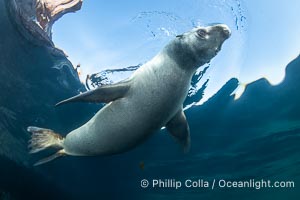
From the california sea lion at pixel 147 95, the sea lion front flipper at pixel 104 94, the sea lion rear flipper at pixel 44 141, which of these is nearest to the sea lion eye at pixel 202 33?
the california sea lion at pixel 147 95

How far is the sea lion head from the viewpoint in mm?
3361

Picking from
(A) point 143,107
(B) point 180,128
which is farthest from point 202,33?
(B) point 180,128

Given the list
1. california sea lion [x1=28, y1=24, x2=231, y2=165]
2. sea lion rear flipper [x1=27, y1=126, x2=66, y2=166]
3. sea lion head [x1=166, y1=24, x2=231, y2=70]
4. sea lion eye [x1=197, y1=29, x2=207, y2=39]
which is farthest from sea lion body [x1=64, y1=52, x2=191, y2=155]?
sea lion rear flipper [x1=27, y1=126, x2=66, y2=166]

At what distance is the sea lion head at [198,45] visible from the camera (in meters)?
3.36

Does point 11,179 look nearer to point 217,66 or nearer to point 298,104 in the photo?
point 217,66

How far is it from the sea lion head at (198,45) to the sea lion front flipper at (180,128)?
92 cm

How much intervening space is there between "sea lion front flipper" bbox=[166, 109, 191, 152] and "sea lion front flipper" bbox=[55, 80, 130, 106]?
992mm

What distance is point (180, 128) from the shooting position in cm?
452

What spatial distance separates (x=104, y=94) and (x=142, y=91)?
465 mm

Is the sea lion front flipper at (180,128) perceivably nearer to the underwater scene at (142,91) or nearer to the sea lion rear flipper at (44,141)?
the underwater scene at (142,91)

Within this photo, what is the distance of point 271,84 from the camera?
40.2ft

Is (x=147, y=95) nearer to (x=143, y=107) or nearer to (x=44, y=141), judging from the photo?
(x=143, y=107)

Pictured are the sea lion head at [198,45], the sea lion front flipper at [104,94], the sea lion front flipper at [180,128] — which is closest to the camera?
the sea lion head at [198,45]

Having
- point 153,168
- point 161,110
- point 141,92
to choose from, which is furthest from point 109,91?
point 153,168
